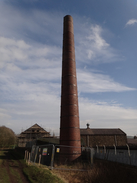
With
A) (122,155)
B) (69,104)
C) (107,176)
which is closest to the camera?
(107,176)

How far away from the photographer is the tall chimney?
637 inches

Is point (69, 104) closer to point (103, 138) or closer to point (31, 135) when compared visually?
point (103, 138)

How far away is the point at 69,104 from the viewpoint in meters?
17.6

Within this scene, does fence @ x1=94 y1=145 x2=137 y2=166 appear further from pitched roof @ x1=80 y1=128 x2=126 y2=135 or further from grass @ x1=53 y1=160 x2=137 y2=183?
pitched roof @ x1=80 y1=128 x2=126 y2=135

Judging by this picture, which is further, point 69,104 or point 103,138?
point 103,138

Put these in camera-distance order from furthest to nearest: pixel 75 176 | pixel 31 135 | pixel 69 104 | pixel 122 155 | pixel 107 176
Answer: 1. pixel 31 135
2. pixel 69 104
3. pixel 122 155
4. pixel 75 176
5. pixel 107 176

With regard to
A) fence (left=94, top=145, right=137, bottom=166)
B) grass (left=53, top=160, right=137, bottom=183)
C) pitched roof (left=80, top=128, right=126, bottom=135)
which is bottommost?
grass (left=53, top=160, right=137, bottom=183)

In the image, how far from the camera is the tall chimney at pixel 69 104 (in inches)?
637

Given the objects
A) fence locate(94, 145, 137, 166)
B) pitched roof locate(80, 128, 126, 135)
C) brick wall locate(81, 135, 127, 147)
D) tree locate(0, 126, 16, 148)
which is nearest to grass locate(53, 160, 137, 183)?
fence locate(94, 145, 137, 166)

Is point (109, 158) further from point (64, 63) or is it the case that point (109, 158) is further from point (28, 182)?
point (64, 63)

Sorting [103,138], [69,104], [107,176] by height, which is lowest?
[107,176]

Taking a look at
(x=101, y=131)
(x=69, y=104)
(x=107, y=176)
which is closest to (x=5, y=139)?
(x=101, y=131)

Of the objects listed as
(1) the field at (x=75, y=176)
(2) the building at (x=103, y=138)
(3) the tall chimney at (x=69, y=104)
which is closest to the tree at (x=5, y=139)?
(2) the building at (x=103, y=138)

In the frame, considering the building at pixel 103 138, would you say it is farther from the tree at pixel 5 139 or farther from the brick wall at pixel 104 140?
the tree at pixel 5 139
